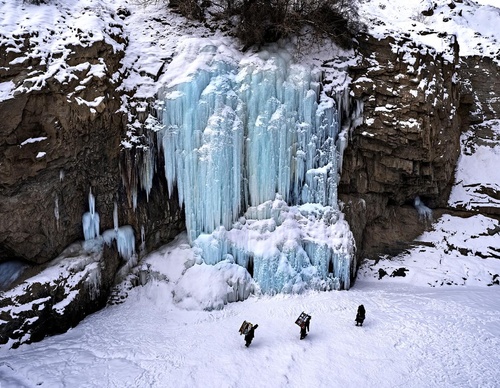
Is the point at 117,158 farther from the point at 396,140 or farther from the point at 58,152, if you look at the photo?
the point at 396,140

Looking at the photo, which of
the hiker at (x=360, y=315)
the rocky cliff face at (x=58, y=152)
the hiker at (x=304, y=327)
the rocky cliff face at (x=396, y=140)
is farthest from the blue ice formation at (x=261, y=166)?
the hiker at (x=304, y=327)

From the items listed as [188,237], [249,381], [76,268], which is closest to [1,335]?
[76,268]

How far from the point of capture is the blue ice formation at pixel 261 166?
10.0 metres

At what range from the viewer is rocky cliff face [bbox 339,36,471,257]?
1130cm

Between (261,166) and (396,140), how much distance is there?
4379 mm

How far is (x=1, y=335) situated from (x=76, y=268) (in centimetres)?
196

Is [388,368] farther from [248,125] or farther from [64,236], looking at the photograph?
[64,236]

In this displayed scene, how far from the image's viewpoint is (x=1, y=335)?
7762 mm

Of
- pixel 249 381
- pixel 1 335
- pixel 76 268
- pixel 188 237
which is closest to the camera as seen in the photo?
pixel 249 381

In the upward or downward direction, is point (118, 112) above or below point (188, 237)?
above

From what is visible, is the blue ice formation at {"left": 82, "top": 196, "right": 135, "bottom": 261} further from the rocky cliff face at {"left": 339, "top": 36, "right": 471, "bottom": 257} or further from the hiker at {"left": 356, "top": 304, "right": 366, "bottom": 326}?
the rocky cliff face at {"left": 339, "top": 36, "right": 471, "bottom": 257}

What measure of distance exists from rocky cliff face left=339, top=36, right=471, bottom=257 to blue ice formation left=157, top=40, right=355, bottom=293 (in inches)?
43.2

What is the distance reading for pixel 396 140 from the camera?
11.4 metres

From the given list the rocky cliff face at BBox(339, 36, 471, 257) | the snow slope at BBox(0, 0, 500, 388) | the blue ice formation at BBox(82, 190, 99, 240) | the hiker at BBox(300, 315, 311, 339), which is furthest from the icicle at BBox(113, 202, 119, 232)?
the rocky cliff face at BBox(339, 36, 471, 257)
